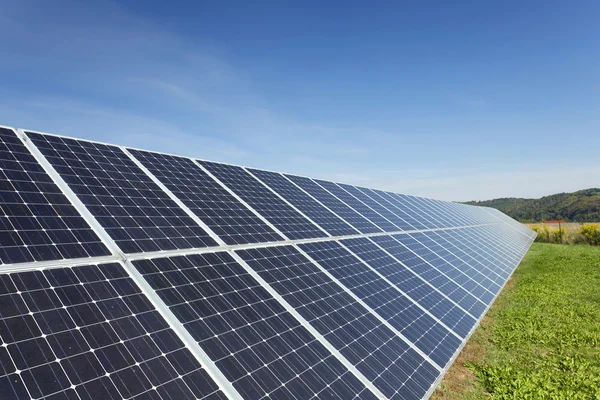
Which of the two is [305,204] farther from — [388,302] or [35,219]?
[35,219]

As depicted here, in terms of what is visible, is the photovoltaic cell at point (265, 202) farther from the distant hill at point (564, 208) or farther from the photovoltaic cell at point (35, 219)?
the distant hill at point (564, 208)

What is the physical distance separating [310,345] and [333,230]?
7.43m

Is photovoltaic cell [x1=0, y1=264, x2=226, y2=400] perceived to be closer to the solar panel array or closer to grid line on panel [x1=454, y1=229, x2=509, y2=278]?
the solar panel array

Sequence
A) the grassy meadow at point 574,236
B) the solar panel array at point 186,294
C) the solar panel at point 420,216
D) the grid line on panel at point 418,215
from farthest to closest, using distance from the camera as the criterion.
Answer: the grassy meadow at point 574,236 < the solar panel at point 420,216 < the grid line on panel at point 418,215 < the solar panel array at point 186,294

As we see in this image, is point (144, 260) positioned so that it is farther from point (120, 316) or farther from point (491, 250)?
point (491, 250)

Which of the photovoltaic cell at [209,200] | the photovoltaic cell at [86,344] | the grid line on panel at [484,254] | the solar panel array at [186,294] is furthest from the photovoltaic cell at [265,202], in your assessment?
the grid line on panel at [484,254]

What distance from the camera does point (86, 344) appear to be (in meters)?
4.94

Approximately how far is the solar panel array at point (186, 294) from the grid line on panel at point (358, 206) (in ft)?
15.2

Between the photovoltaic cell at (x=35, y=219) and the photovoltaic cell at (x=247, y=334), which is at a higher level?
the photovoltaic cell at (x=35, y=219)

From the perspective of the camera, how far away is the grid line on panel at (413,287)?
1169 cm

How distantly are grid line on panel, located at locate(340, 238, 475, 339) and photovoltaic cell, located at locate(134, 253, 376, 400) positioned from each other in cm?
553

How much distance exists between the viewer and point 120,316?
564 cm

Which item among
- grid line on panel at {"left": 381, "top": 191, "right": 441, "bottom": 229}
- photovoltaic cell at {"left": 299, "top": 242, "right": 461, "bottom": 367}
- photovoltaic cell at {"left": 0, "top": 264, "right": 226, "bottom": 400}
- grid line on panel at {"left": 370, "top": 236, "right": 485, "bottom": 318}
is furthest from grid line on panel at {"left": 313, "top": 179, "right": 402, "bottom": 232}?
photovoltaic cell at {"left": 0, "top": 264, "right": 226, "bottom": 400}

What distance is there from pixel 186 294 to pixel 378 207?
1785 cm
